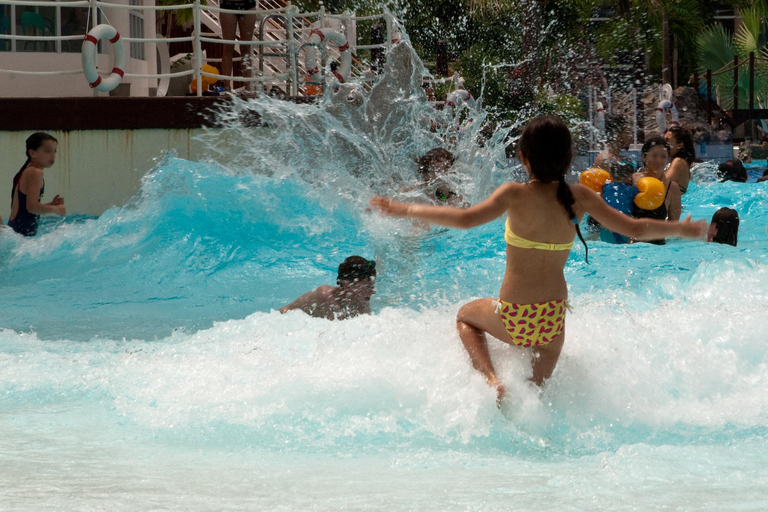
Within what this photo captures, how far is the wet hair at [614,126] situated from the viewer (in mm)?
19938

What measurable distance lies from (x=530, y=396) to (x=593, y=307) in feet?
4.38

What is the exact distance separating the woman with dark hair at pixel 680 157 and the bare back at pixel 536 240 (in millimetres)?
5385

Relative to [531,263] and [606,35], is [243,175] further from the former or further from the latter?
[606,35]

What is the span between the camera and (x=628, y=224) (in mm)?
3840

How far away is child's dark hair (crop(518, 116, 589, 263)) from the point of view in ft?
11.9

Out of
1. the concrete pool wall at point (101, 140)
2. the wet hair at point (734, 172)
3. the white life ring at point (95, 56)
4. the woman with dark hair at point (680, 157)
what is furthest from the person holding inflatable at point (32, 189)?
the wet hair at point (734, 172)

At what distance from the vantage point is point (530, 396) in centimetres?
394

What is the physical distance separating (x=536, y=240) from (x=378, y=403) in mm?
1139

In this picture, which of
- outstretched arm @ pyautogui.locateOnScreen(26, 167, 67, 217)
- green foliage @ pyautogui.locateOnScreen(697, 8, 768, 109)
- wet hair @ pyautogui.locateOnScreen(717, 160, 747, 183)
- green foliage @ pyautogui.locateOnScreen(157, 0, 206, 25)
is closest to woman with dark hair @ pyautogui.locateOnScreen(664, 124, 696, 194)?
outstretched arm @ pyautogui.locateOnScreen(26, 167, 67, 217)

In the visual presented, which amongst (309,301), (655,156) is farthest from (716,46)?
(309,301)

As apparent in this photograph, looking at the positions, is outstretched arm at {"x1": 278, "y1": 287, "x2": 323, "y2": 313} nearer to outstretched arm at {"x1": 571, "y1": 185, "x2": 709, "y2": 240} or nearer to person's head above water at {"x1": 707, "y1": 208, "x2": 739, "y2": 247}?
outstretched arm at {"x1": 571, "y1": 185, "x2": 709, "y2": 240}

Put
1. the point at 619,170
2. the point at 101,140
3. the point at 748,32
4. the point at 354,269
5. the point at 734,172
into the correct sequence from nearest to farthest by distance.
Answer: the point at 354,269 < the point at 101,140 < the point at 619,170 < the point at 734,172 < the point at 748,32

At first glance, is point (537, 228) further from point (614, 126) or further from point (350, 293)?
point (614, 126)

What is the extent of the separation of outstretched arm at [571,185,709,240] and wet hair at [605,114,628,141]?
53.8 feet
